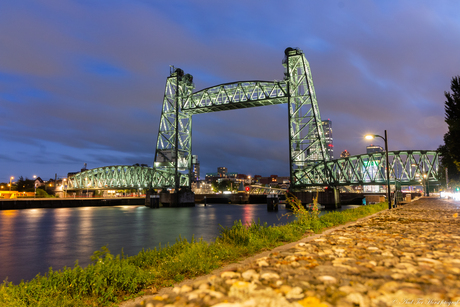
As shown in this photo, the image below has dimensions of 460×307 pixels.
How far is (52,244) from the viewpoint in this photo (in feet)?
80.7

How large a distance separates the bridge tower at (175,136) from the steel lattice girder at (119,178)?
21.9 feet

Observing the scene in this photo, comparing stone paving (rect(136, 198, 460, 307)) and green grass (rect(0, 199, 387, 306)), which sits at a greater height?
stone paving (rect(136, 198, 460, 307))

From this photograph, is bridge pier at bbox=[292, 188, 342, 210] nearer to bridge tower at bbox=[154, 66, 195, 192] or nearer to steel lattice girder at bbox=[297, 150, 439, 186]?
steel lattice girder at bbox=[297, 150, 439, 186]

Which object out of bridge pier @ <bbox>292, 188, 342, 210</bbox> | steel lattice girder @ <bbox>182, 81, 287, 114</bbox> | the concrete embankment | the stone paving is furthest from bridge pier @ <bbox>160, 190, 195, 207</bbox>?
the stone paving

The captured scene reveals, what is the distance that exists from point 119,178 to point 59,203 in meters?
33.2

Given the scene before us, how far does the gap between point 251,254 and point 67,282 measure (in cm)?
407

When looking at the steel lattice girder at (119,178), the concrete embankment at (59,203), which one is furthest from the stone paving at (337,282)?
the concrete embankment at (59,203)

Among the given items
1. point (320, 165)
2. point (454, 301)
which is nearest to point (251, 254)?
point (454, 301)

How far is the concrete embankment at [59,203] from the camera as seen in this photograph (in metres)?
75.4

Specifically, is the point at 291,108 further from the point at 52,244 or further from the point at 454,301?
the point at 454,301

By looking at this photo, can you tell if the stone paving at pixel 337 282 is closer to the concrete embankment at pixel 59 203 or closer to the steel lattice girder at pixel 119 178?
the steel lattice girder at pixel 119 178

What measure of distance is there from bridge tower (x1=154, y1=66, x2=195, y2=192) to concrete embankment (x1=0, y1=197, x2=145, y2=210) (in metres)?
31.3

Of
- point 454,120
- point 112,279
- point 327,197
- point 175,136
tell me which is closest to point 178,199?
point 175,136

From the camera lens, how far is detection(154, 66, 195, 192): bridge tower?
79.4 meters
